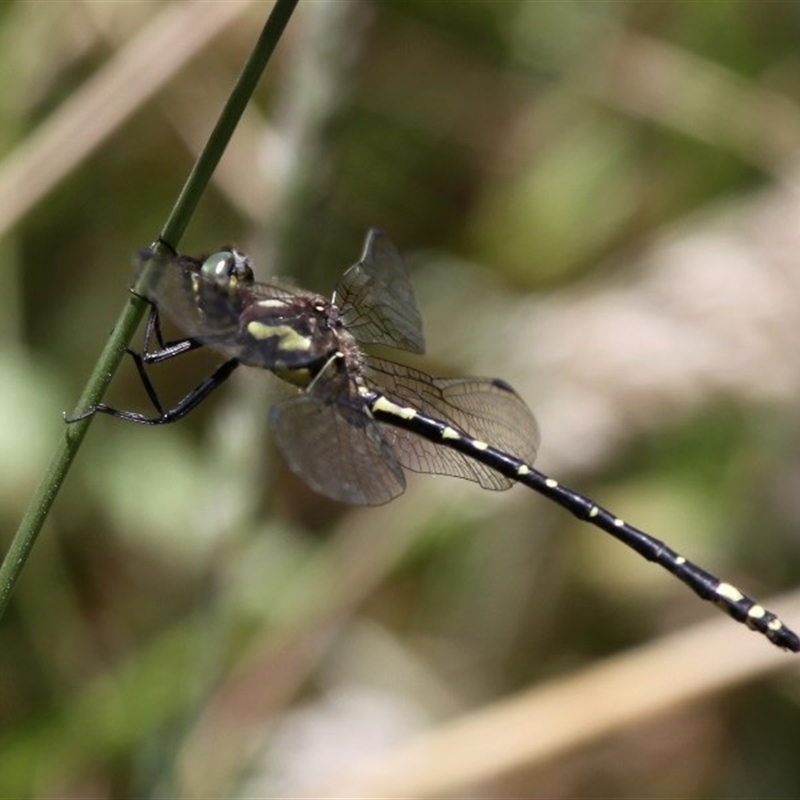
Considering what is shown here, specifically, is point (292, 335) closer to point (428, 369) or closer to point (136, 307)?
point (136, 307)

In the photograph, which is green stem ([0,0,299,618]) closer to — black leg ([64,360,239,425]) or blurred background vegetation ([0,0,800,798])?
black leg ([64,360,239,425])

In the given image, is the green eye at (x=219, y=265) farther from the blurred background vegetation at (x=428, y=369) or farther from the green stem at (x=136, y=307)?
the green stem at (x=136, y=307)

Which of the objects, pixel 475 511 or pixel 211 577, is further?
pixel 475 511

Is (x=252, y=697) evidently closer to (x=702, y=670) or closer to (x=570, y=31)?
(x=702, y=670)

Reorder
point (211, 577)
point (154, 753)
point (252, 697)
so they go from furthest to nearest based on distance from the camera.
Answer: point (252, 697) → point (211, 577) → point (154, 753)

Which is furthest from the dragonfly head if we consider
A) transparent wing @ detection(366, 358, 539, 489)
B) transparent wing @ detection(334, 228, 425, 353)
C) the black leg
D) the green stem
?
the green stem

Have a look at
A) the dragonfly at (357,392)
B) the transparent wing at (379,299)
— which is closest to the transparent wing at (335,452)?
the dragonfly at (357,392)

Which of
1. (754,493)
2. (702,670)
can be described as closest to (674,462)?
(754,493)
